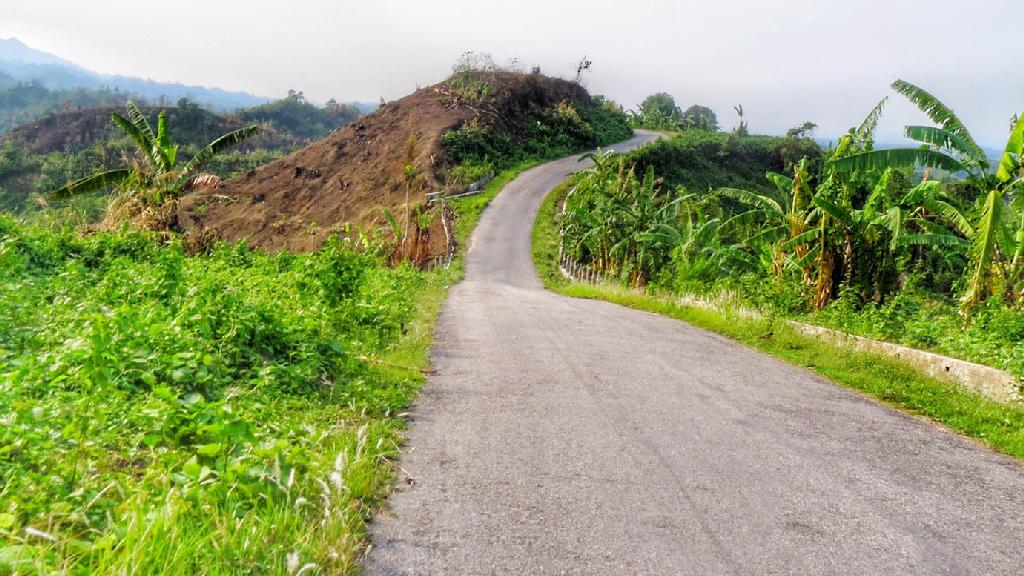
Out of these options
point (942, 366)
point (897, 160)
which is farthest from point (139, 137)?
point (942, 366)

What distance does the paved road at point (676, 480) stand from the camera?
364cm

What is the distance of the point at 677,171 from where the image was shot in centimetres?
4862

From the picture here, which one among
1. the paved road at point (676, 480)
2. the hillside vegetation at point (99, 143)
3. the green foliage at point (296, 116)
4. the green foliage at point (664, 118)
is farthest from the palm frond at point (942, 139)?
the green foliage at point (296, 116)

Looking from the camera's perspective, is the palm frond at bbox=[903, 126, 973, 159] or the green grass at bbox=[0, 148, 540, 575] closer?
the green grass at bbox=[0, 148, 540, 575]

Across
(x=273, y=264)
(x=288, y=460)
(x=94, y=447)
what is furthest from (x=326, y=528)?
(x=273, y=264)

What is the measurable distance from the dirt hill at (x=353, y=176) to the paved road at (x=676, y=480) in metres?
32.2

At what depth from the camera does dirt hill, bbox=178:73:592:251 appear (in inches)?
1671

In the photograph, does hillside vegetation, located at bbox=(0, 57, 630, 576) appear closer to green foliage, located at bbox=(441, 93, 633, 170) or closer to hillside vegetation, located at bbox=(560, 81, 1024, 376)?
hillside vegetation, located at bbox=(560, 81, 1024, 376)

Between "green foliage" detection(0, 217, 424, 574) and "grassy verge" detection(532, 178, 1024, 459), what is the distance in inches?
225

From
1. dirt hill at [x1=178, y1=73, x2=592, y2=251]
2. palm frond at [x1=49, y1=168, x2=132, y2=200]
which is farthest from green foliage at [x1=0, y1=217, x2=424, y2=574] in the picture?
dirt hill at [x1=178, y1=73, x2=592, y2=251]

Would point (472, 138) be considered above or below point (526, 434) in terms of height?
above

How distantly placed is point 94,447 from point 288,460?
0.99m

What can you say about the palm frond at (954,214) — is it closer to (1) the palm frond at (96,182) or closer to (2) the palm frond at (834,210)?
(2) the palm frond at (834,210)

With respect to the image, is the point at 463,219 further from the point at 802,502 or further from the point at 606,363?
the point at 802,502
